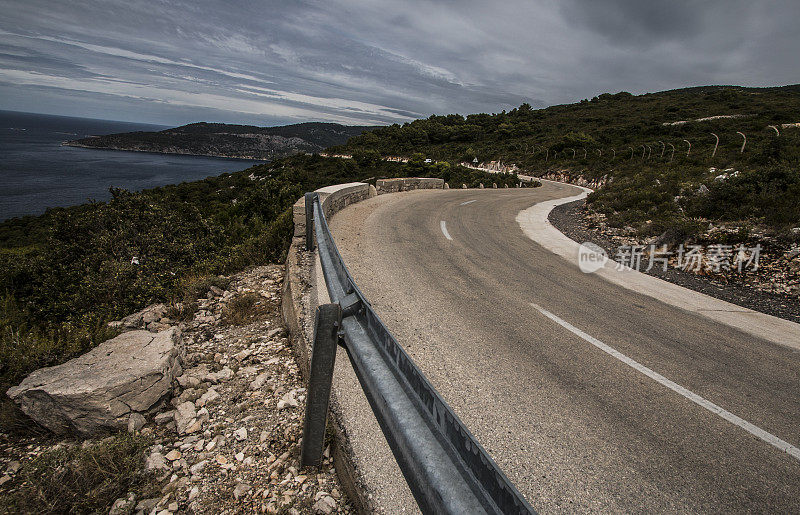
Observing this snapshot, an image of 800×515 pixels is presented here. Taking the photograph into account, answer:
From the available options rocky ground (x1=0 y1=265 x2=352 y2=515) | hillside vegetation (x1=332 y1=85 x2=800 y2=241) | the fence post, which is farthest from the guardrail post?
hillside vegetation (x1=332 y1=85 x2=800 y2=241)

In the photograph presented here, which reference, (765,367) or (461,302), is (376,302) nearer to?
(461,302)

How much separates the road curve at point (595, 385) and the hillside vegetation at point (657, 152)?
586 cm

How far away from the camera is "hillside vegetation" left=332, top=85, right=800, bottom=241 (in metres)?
9.95

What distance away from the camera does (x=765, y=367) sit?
4211mm

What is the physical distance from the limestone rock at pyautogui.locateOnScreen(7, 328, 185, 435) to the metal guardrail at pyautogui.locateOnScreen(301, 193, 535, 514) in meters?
1.84

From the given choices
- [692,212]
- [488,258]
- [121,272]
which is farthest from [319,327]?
[692,212]

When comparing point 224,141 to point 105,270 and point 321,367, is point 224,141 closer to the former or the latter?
point 105,270

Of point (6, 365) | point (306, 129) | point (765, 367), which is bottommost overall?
point (6, 365)

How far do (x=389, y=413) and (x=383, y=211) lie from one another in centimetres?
1131

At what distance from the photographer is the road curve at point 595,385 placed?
2550mm

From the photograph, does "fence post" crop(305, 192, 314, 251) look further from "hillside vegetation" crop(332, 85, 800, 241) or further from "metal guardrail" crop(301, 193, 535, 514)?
"hillside vegetation" crop(332, 85, 800, 241)

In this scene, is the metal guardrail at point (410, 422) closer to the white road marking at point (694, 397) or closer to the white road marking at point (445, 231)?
the white road marking at point (694, 397)

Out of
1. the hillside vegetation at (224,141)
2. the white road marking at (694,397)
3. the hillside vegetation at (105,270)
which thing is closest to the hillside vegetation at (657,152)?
the white road marking at (694,397)

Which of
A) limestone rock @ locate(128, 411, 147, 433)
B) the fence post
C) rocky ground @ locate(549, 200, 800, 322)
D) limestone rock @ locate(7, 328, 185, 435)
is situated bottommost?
limestone rock @ locate(128, 411, 147, 433)
